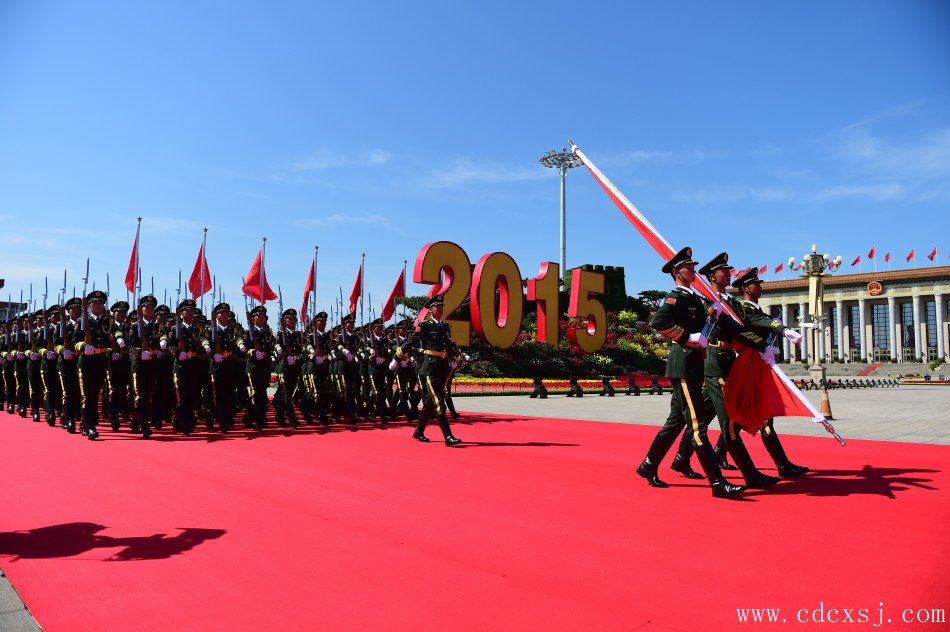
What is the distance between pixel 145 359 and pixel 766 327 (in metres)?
8.69

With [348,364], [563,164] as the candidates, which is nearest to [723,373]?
[348,364]

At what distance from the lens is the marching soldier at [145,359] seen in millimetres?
10195

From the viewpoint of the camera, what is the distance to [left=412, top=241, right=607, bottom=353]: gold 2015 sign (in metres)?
26.2

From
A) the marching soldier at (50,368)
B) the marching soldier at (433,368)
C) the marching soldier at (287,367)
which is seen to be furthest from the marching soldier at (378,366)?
the marching soldier at (50,368)

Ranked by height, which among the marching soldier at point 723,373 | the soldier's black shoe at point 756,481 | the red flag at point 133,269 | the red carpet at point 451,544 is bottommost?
the red carpet at point 451,544

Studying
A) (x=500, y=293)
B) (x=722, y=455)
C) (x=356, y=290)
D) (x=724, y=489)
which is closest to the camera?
(x=724, y=489)

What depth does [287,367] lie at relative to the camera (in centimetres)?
1194

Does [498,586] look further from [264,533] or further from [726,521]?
[726,521]

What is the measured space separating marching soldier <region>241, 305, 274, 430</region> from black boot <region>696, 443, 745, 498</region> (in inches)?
310

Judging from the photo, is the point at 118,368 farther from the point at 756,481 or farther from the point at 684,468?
the point at 756,481

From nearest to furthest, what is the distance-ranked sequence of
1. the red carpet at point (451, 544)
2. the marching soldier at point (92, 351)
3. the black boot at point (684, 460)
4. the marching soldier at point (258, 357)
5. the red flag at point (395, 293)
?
the red carpet at point (451, 544) < the black boot at point (684, 460) < the marching soldier at point (92, 351) < the marching soldier at point (258, 357) < the red flag at point (395, 293)

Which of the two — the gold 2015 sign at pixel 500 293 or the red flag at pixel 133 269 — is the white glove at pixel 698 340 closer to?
the red flag at pixel 133 269

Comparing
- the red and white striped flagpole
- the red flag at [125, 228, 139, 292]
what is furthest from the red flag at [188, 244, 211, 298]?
the red and white striped flagpole

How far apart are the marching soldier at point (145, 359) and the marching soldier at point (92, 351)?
1.33ft
